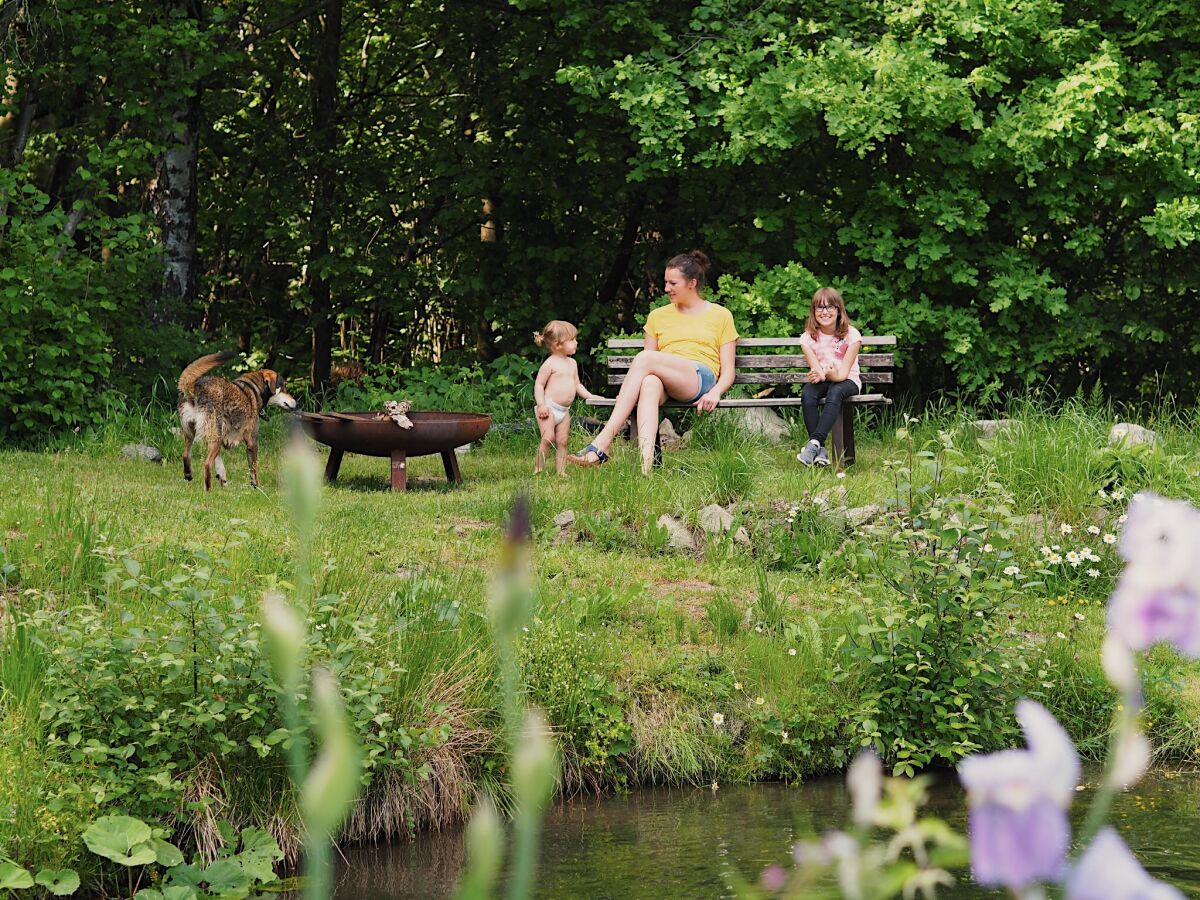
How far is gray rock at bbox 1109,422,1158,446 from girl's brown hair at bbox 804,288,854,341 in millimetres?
1782

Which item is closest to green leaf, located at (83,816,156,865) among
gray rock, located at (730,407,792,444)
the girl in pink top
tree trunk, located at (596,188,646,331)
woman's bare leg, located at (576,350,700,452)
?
woman's bare leg, located at (576,350,700,452)

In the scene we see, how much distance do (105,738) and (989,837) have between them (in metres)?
4.19

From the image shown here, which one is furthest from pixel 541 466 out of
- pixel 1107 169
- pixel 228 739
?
pixel 1107 169

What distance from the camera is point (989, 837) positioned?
28.3 inches

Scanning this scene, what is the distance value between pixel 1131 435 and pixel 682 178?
5.49 m

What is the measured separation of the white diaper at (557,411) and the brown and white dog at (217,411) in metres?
1.53

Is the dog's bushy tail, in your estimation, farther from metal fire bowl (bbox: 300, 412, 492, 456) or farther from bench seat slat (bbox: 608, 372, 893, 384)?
bench seat slat (bbox: 608, 372, 893, 384)

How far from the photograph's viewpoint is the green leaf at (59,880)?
4035 millimetres

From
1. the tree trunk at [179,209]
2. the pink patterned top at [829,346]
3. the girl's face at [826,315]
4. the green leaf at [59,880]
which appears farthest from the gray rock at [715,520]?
the tree trunk at [179,209]

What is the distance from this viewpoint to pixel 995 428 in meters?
9.20

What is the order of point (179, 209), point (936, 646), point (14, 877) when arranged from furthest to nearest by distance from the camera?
point (179, 209), point (936, 646), point (14, 877)

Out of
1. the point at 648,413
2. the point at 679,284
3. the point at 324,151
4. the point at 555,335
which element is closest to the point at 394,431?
the point at 555,335

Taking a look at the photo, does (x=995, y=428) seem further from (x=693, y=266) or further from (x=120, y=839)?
(x=120, y=839)

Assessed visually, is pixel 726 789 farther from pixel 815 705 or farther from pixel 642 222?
pixel 642 222
